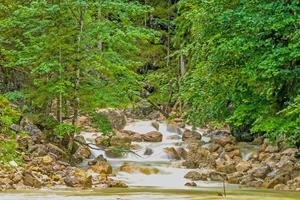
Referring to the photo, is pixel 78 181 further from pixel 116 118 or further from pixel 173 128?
pixel 116 118

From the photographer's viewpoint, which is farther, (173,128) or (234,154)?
(173,128)

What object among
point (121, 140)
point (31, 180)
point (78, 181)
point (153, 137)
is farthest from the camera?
point (153, 137)

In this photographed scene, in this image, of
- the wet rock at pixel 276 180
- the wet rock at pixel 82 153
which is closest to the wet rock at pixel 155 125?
the wet rock at pixel 82 153

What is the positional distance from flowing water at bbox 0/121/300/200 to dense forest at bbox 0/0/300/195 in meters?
1.96

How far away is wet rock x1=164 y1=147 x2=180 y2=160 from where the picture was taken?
944 inches

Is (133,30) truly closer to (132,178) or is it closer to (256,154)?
(132,178)

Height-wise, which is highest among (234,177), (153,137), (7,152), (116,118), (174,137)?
(116,118)

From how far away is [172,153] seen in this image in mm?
24188

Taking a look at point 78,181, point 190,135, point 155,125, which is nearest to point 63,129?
A: point 78,181

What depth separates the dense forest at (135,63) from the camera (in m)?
16.6

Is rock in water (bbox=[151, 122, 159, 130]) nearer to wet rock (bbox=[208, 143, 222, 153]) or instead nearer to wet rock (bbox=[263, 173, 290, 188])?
wet rock (bbox=[208, 143, 222, 153])

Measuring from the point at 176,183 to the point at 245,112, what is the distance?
283 cm

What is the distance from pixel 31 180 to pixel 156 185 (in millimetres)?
4051

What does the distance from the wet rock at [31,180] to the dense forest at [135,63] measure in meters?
2.00
